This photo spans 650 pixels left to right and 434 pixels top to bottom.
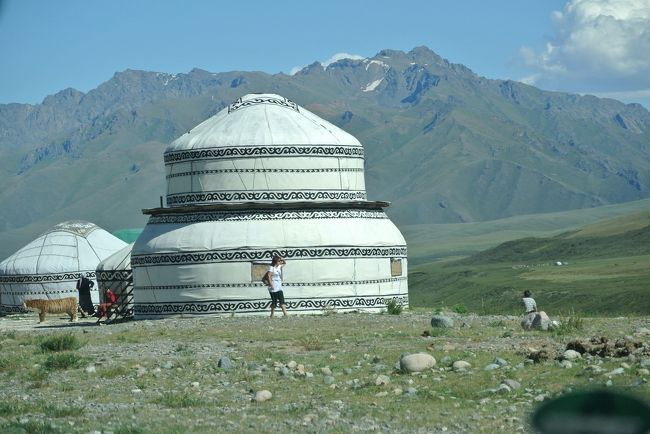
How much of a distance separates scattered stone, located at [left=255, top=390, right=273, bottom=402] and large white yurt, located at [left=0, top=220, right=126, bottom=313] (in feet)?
81.9

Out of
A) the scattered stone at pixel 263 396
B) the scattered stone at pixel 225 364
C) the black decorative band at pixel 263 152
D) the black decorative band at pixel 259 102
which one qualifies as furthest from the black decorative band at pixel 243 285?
the scattered stone at pixel 263 396

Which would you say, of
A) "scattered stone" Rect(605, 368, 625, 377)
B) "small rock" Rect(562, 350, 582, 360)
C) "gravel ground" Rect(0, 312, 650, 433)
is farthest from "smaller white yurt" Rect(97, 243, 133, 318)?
"scattered stone" Rect(605, 368, 625, 377)

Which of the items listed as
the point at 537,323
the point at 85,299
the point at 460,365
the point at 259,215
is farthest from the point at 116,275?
the point at 460,365

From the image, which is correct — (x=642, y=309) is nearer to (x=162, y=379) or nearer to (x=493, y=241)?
(x=162, y=379)

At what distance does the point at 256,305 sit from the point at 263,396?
13365 millimetres

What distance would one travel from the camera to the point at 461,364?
11.6 m

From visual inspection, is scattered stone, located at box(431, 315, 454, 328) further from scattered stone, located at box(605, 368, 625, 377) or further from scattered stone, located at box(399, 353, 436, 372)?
scattered stone, located at box(605, 368, 625, 377)

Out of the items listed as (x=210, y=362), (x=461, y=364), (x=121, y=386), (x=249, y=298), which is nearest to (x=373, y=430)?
(x=461, y=364)

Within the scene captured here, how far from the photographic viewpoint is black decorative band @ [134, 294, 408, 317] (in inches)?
945

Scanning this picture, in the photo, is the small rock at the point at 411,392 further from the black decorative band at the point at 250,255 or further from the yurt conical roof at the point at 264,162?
the yurt conical roof at the point at 264,162

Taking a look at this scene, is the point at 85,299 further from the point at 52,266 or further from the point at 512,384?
the point at 512,384

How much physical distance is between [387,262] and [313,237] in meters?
1.85

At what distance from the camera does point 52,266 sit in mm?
35719

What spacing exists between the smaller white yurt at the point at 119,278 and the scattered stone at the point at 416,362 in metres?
16.7
